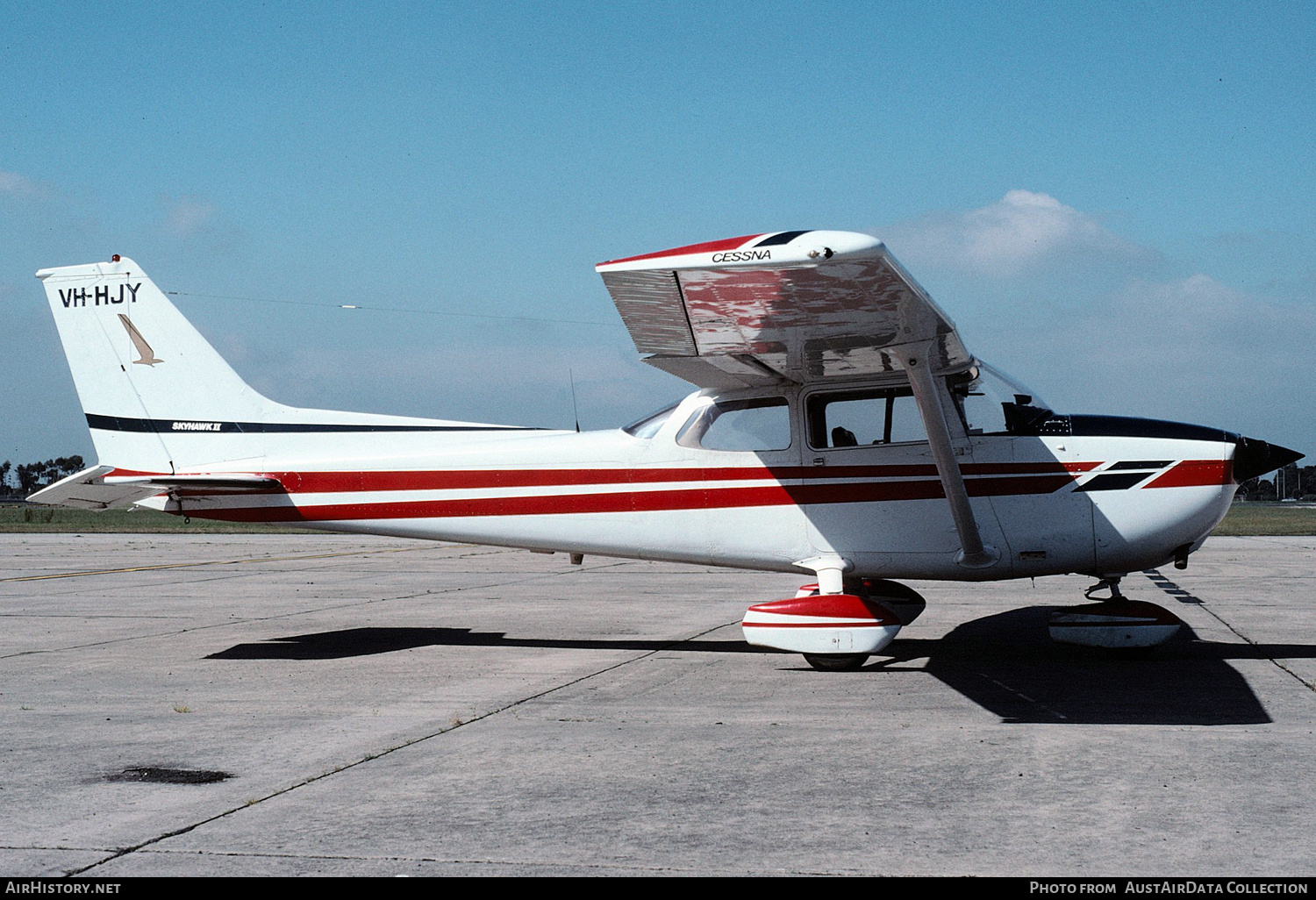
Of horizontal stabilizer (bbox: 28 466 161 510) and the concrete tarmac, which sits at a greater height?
horizontal stabilizer (bbox: 28 466 161 510)

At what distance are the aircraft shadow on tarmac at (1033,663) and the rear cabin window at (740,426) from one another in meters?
1.69

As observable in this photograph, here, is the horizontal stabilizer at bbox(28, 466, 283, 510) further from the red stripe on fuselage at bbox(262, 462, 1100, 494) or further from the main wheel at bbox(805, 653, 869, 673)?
the main wheel at bbox(805, 653, 869, 673)

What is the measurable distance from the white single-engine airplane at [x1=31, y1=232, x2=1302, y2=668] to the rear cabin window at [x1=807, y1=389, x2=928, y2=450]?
0.05 feet

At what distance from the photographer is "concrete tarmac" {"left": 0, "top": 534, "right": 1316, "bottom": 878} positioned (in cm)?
358

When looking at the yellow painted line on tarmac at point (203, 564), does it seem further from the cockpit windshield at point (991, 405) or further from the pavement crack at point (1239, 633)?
the pavement crack at point (1239, 633)

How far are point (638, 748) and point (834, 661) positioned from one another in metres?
2.64

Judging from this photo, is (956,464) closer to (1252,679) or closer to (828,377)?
(828,377)

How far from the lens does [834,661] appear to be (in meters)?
7.45

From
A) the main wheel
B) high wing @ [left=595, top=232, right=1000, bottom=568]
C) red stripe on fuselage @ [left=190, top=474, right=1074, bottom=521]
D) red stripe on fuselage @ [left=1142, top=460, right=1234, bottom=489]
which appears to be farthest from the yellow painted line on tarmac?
red stripe on fuselage @ [left=1142, top=460, right=1234, bottom=489]

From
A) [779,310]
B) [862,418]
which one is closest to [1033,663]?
[862,418]

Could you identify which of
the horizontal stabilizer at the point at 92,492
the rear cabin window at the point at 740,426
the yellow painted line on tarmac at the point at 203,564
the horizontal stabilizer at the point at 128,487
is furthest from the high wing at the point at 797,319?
the yellow painted line on tarmac at the point at 203,564

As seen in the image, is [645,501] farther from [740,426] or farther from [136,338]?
[136,338]

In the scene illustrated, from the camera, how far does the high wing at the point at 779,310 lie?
515 cm
